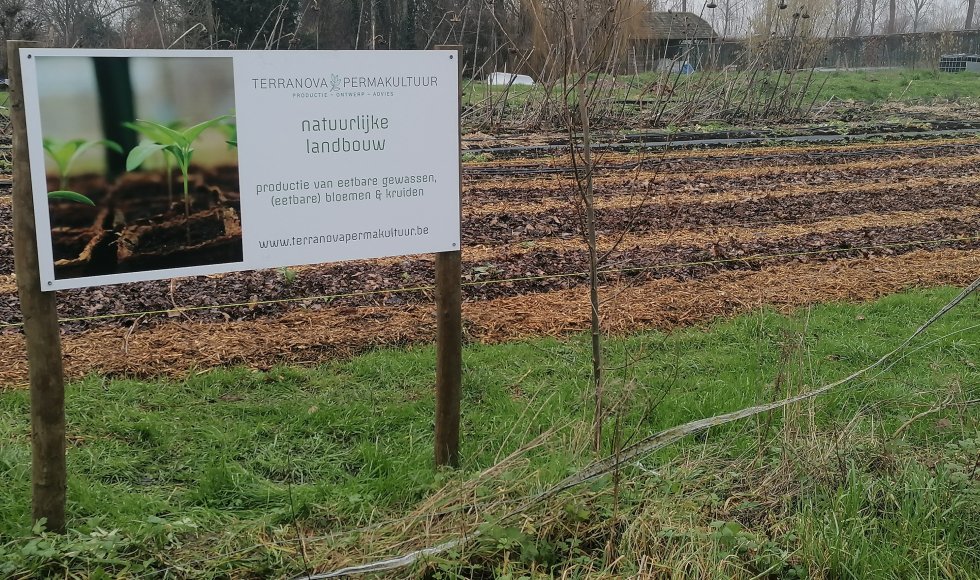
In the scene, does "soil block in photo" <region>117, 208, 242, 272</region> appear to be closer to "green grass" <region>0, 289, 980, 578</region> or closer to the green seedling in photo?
the green seedling in photo

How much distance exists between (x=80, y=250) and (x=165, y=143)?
534mm

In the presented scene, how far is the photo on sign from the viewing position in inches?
138

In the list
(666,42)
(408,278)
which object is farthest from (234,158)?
(666,42)

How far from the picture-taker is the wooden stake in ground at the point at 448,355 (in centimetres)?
447

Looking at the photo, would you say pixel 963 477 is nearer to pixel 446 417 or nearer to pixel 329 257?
pixel 446 417

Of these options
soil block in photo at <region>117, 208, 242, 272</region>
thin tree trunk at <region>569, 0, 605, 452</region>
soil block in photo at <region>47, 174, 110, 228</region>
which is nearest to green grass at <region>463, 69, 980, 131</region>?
thin tree trunk at <region>569, 0, 605, 452</region>

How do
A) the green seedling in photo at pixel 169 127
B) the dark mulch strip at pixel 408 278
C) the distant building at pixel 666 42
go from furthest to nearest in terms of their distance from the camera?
the distant building at pixel 666 42 < the dark mulch strip at pixel 408 278 < the green seedling in photo at pixel 169 127

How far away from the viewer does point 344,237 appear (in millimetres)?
4152

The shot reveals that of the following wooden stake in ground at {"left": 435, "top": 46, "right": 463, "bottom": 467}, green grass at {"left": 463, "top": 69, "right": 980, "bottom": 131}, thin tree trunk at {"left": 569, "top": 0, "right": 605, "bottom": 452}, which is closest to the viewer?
thin tree trunk at {"left": 569, "top": 0, "right": 605, "bottom": 452}

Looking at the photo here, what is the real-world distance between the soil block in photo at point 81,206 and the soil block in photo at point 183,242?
0.13 m

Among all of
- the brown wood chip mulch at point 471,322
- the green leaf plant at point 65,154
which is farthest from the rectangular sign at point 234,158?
the brown wood chip mulch at point 471,322

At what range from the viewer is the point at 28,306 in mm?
3629

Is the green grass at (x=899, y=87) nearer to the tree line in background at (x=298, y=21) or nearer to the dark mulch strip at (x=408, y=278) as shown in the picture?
the tree line in background at (x=298, y=21)

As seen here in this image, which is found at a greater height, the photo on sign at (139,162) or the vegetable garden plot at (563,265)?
the photo on sign at (139,162)
